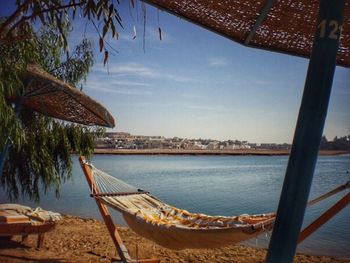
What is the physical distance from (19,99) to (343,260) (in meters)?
5.80

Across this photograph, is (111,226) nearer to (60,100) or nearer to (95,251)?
(95,251)

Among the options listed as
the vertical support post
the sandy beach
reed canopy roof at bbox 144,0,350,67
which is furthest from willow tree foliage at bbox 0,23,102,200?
reed canopy roof at bbox 144,0,350,67

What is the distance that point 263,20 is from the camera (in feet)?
5.10

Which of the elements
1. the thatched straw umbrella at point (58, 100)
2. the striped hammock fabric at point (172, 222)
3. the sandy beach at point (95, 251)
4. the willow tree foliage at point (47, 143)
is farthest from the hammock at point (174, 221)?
the willow tree foliage at point (47, 143)

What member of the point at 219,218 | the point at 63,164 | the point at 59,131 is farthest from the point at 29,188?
the point at 219,218

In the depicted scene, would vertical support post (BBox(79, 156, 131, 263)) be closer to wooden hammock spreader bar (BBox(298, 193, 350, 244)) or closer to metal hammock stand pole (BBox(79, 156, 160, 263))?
metal hammock stand pole (BBox(79, 156, 160, 263))

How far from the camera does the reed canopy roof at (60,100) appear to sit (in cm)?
379

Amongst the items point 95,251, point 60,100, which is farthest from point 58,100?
point 95,251

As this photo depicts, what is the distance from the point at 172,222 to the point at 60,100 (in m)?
2.19

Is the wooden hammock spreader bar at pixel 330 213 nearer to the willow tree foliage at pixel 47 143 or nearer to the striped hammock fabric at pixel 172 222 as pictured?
the striped hammock fabric at pixel 172 222

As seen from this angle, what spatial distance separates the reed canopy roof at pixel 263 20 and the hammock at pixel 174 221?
1063 millimetres

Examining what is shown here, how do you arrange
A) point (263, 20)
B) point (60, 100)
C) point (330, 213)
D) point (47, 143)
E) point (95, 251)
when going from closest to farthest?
point (263, 20) < point (330, 213) < point (60, 100) < point (95, 251) < point (47, 143)

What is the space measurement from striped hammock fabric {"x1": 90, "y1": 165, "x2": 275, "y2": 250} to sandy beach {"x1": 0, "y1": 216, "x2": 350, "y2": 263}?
0.81 metres

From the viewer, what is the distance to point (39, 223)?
406 cm
